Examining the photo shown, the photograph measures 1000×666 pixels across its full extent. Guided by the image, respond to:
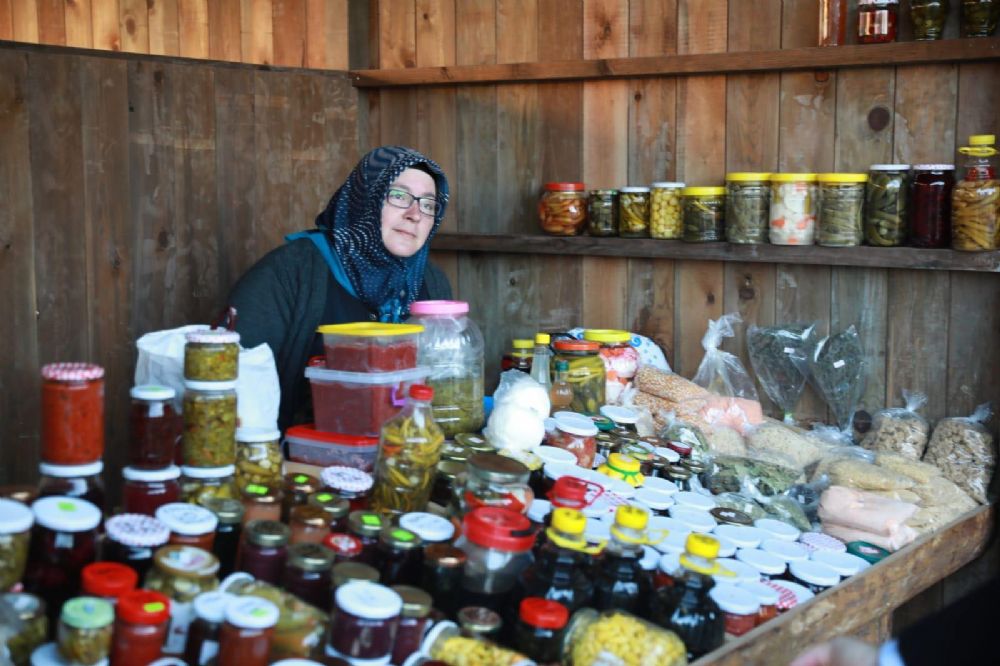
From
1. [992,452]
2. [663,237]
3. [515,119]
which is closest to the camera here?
[992,452]

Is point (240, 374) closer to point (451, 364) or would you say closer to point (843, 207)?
point (451, 364)

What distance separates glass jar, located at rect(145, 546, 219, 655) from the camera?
110cm

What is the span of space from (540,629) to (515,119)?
205cm

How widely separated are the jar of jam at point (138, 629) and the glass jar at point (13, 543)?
137mm

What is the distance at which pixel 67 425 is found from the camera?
1.22 metres

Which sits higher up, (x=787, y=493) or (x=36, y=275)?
(x=36, y=275)

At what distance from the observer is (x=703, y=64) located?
8.74 ft

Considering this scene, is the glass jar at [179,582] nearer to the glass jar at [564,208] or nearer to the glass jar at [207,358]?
the glass jar at [207,358]

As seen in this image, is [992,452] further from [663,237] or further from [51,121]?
[51,121]

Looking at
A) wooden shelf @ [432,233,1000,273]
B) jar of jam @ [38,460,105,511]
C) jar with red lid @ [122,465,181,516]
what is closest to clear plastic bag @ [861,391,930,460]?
wooden shelf @ [432,233,1000,273]

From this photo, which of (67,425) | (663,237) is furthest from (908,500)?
(67,425)

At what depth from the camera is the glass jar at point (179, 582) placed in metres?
1.10

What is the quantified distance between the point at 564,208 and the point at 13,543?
6.46 ft

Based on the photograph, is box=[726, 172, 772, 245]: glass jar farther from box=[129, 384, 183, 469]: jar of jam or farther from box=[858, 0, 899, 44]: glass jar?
box=[129, 384, 183, 469]: jar of jam
